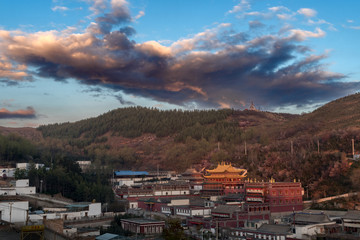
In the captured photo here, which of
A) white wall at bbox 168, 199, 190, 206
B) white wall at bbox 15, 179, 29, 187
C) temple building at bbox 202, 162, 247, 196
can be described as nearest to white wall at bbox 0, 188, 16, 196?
white wall at bbox 15, 179, 29, 187

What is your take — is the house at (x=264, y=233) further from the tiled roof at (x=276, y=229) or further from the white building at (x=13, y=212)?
the white building at (x=13, y=212)

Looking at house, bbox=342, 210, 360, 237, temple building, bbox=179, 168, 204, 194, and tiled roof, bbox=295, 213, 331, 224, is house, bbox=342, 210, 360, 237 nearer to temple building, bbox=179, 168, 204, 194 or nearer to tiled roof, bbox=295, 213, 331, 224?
tiled roof, bbox=295, 213, 331, 224

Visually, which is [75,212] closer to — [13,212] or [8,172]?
[13,212]

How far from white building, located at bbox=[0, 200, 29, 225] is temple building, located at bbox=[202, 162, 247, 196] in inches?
1346

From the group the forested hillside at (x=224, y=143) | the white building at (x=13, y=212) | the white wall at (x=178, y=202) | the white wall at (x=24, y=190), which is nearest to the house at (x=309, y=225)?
the forested hillside at (x=224, y=143)

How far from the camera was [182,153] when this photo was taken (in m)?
131

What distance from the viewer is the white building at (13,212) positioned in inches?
1453

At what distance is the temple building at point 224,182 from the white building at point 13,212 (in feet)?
112

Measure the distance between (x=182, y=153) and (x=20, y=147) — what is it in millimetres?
57297

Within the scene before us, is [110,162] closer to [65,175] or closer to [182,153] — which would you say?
[182,153]

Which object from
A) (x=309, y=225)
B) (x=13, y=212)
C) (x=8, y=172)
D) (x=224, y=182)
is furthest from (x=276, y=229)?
(x=8, y=172)

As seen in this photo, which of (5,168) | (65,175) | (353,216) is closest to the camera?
(353,216)

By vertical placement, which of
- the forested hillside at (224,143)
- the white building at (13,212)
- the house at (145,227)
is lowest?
the house at (145,227)

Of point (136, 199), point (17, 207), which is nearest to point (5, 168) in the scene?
point (136, 199)
